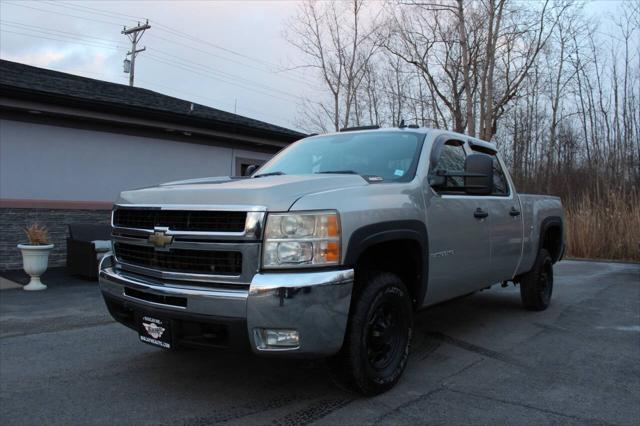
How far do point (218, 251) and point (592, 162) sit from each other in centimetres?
1782

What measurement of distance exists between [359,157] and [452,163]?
0.97 meters

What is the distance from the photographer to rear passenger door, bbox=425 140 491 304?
426 centimetres

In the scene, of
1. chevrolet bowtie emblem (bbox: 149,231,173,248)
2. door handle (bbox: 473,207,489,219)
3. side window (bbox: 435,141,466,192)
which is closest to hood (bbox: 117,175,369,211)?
chevrolet bowtie emblem (bbox: 149,231,173,248)

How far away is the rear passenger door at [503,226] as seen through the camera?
206 inches

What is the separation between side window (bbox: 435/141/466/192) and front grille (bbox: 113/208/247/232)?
1.96 m

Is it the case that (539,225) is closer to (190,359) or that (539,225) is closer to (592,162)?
(190,359)

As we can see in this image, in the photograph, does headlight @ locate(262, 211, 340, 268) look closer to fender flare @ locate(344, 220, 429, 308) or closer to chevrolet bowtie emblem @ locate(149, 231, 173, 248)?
fender flare @ locate(344, 220, 429, 308)

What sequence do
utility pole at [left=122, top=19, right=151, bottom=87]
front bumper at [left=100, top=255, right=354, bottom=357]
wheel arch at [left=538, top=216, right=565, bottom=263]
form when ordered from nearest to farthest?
front bumper at [left=100, top=255, right=354, bottom=357] → wheel arch at [left=538, top=216, right=565, bottom=263] → utility pole at [left=122, top=19, right=151, bottom=87]

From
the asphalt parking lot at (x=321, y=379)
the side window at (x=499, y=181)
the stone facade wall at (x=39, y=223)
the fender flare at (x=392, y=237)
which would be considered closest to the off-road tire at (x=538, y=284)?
the asphalt parking lot at (x=321, y=379)

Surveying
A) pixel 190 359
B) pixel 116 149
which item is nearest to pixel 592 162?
pixel 116 149

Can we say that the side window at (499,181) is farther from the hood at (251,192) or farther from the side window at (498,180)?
the hood at (251,192)

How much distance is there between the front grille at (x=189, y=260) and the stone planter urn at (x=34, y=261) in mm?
4962

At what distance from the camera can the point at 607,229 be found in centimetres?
1330

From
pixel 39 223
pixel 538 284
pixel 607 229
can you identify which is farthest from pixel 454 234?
pixel 607 229
